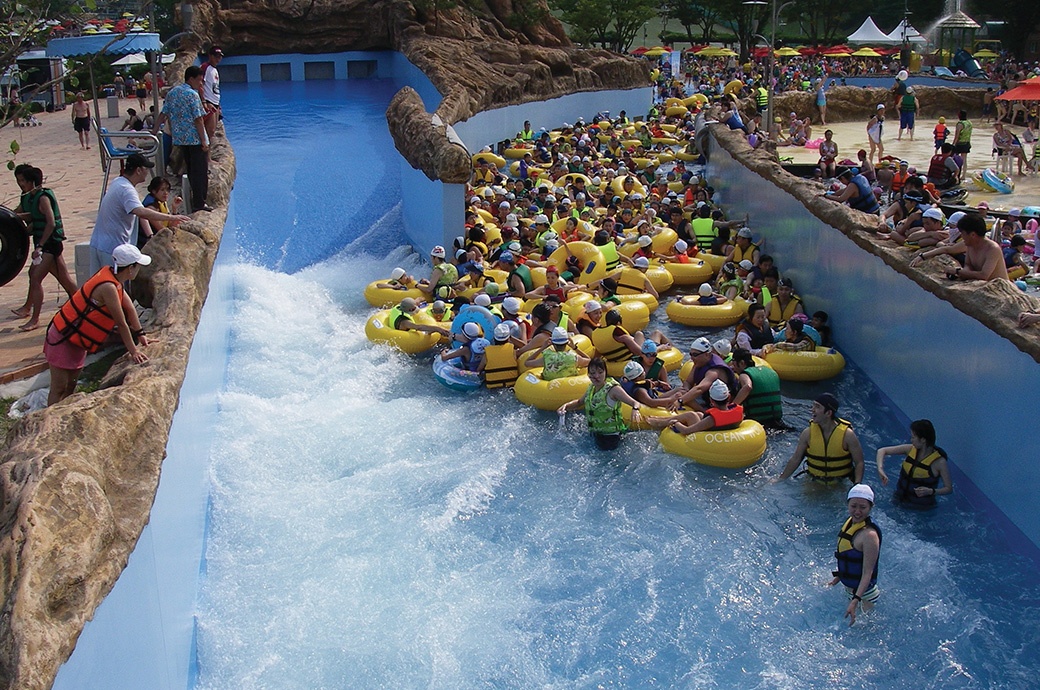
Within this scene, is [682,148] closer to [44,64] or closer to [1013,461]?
[44,64]

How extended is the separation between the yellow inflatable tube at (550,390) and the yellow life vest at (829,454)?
2.34m

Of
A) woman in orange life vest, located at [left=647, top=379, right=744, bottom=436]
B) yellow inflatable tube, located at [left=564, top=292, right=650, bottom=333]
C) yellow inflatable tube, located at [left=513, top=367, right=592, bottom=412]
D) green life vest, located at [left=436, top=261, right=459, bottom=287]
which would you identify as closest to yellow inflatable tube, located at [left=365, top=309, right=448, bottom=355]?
green life vest, located at [left=436, top=261, right=459, bottom=287]

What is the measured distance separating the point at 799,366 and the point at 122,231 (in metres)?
6.38

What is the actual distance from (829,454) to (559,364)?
2.81 metres

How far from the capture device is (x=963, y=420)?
784cm

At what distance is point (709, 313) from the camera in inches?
473

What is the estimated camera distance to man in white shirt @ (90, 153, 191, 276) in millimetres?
7285

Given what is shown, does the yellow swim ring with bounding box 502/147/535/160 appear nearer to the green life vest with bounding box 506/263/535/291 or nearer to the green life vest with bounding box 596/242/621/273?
the green life vest with bounding box 596/242/621/273

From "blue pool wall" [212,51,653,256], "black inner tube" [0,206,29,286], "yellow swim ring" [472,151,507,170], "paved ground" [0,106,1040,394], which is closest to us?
"paved ground" [0,106,1040,394]

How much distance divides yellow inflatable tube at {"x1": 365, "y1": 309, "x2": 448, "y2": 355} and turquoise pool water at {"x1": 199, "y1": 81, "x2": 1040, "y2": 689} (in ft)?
1.69

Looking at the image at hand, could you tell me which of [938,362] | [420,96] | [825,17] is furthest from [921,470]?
[825,17]

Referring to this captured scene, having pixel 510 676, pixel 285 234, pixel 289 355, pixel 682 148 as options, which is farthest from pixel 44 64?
pixel 510 676

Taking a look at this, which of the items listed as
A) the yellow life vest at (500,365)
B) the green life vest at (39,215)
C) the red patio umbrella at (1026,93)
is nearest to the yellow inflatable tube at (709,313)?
the yellow life vest at (500,365)

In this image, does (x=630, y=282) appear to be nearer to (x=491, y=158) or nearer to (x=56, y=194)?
(x=491, y=158)
